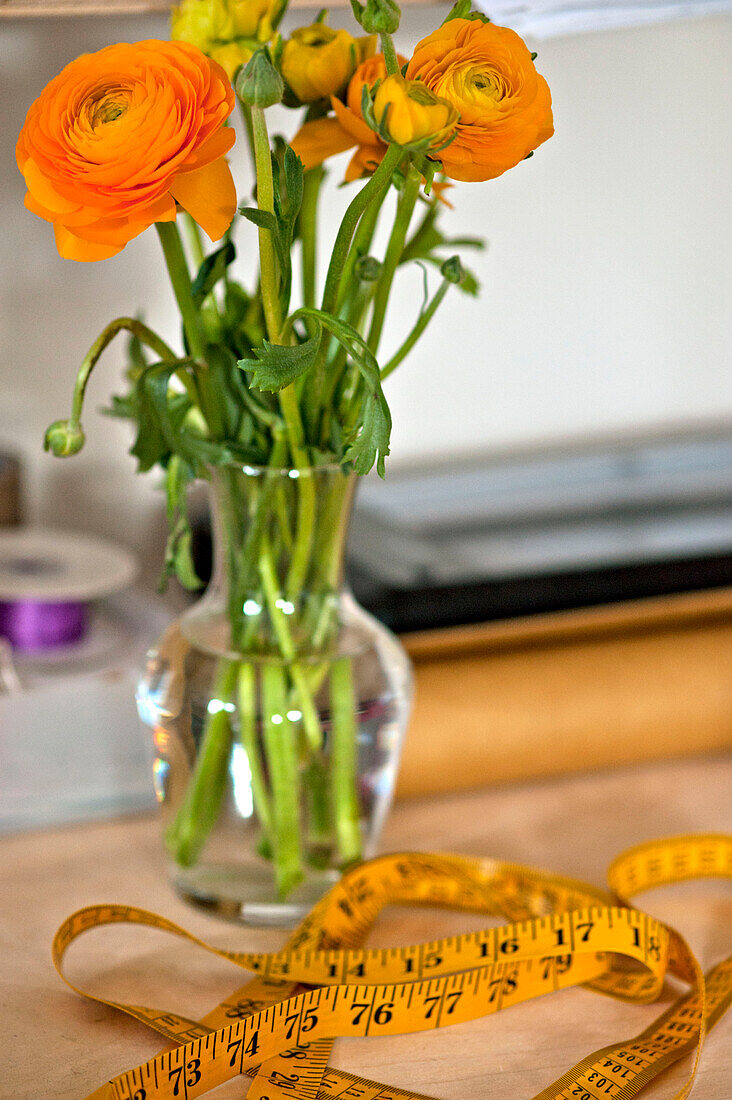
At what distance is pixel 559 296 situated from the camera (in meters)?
1.06

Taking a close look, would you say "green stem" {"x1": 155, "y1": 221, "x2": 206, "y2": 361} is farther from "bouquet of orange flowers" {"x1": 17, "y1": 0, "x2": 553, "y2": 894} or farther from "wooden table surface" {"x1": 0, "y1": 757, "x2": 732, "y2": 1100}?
"wooden table surface" {"x1": 0, "y1": 757, "x2": 732, "y2": 1100}

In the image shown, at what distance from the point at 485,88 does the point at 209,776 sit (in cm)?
38

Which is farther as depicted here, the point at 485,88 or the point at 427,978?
→ the point at 427,978

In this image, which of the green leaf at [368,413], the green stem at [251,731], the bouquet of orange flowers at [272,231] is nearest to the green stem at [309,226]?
the bouquet of orange flowers at [272,231]

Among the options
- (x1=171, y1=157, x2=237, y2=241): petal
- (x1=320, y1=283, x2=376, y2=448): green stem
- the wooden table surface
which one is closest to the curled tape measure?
the wooden table surface

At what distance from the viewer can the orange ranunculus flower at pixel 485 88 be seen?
0.47m

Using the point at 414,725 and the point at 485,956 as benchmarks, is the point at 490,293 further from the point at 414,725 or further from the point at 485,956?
the point at 485,956

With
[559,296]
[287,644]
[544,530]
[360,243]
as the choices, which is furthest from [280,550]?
[559,296]

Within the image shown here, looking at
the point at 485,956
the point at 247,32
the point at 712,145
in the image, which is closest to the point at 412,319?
the point at 712,145

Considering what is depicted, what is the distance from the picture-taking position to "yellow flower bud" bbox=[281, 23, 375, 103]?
0.55 m

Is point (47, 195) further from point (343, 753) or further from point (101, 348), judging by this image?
point (343, 753)

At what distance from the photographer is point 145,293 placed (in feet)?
3.04

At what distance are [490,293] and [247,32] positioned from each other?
501 millimetres

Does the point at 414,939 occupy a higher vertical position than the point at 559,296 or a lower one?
lower
